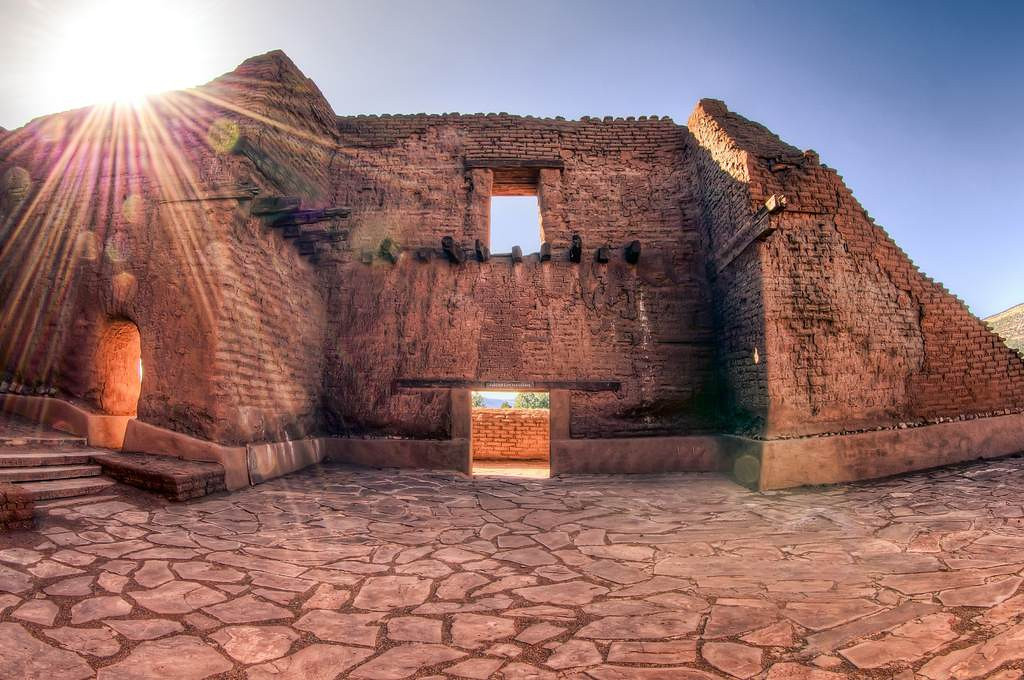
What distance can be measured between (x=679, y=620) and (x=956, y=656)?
109 cm

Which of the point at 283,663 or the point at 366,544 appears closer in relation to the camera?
the point at 283,663

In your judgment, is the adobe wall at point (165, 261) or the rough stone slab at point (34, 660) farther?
the adobe wall at point (165, 261)

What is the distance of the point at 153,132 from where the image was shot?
6.53m

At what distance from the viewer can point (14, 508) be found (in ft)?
11.4

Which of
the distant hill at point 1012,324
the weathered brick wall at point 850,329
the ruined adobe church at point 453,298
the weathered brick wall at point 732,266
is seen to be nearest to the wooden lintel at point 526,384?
the ruined adobe church at point 453,298

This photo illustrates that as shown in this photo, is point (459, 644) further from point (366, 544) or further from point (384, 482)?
point (384, 482)

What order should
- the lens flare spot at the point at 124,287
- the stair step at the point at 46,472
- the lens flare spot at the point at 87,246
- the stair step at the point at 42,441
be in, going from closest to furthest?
the stair step at the point at 46,472 → the stair step at the point at 42,441 → the lens flare spot at the point at 124,287 → the lens flare spot at the point at 87,246

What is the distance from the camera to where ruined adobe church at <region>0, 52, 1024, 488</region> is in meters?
6.17

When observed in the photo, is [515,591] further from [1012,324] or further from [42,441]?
[1012,324]

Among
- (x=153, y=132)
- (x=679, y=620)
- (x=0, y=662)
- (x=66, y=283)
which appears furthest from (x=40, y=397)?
(x=679, y=620)

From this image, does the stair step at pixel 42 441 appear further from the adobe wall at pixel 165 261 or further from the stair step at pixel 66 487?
the stair step at pixel 66 487

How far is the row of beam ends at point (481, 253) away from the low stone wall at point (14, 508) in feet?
17.5

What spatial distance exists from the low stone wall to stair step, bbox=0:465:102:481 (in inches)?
38.2

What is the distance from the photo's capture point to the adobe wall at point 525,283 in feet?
25.8
